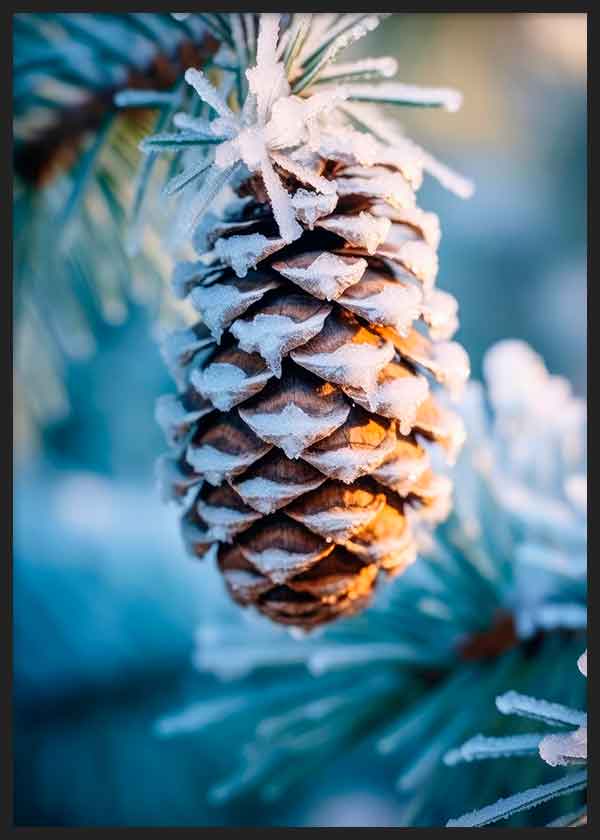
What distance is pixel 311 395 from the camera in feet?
1.25

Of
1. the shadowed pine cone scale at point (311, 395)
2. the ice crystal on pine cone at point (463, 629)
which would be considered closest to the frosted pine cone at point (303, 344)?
the shadowed pine cone scale at point (311, 395)

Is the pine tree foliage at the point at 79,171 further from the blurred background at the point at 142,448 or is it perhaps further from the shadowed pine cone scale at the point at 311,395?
the shadowed pine cone scale at the point at 311,395

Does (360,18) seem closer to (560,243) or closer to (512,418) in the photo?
(512,418)

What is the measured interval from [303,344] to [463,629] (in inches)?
11.3

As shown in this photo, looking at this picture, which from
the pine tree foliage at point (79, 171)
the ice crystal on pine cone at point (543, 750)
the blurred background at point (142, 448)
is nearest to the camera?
the ice crystal on pine cone at point (543, 750)

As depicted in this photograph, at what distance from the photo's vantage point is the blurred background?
74 cm

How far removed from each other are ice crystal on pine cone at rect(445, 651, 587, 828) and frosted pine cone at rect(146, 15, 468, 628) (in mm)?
91

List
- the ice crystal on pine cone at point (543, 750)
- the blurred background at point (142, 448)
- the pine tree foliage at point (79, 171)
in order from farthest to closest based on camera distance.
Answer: the blurred background at point (142, 448) < the pine tree foliage at point (79, 171) < the ice crystal on pine cone at point (543, 750)

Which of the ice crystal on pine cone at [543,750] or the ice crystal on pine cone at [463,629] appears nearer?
the ice crystal on pine cone at [543,750]

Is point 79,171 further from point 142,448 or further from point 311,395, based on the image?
point 142,448

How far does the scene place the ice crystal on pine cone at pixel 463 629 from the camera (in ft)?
1.78

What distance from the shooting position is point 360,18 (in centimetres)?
40

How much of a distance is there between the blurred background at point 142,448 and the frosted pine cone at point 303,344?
0.18 metres

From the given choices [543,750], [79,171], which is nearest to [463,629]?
[543,750]
